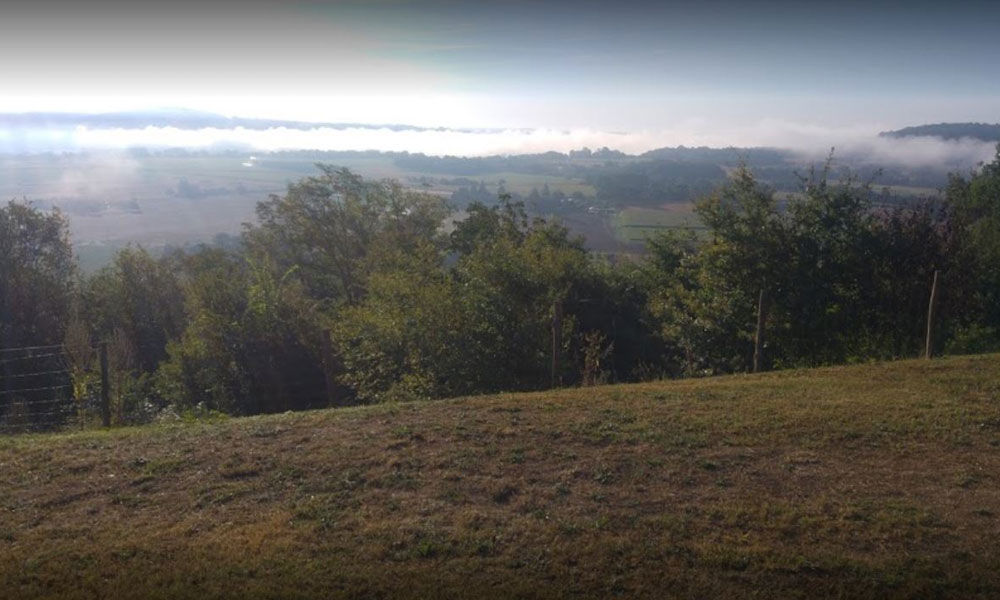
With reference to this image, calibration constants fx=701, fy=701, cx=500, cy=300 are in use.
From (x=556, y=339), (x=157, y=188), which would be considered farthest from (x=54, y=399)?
(x=157, y=188)

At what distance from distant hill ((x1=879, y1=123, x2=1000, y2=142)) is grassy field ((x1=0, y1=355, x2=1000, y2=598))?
2255 centimetres

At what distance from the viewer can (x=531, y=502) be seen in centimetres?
547

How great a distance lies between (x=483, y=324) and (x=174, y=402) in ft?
25.0

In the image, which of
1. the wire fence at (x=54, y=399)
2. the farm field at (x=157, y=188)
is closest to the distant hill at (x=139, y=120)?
the farm field at (x=157, y=188)

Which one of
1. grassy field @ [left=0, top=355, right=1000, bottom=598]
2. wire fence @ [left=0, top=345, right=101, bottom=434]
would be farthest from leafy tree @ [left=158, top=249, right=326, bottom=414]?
grassy field @ [left=0, top=355, right=1000, bottom=598]

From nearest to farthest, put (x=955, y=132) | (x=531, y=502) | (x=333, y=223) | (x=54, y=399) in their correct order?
(x=531, y=502)
(x=54, y=399)
(x=955, y=132)
(x=333, y=223)

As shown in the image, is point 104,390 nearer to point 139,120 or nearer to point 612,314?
point 612,314

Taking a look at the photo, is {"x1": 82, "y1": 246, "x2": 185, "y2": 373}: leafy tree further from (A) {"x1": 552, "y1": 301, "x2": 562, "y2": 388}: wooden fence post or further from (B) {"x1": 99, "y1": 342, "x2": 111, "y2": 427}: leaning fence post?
(A) {"x1": 552, "y1": 301, "x2": 562, "y2": 388}: wooden fence post

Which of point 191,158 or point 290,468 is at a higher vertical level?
point 191,158

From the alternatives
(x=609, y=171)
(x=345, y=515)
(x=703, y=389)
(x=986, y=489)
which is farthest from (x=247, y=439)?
(x=609, y=171)

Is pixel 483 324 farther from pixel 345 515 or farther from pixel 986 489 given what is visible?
pixel 986 489

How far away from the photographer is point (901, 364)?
10062 millimetres

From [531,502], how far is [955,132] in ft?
94.8

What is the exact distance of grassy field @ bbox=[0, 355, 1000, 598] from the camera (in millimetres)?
4375
